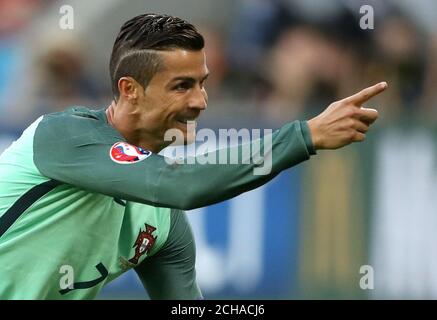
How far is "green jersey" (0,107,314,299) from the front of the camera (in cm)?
408

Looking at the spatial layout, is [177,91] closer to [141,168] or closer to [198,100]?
[198,100]

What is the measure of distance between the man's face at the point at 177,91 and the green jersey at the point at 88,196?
253mm

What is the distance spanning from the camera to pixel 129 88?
487 cm

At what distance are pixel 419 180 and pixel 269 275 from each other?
4.35ft

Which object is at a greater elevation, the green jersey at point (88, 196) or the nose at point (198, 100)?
the nose at point (198, 100)

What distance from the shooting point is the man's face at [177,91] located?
4715 mm

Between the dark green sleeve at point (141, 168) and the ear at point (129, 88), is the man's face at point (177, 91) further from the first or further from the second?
the dark green sleeve at point (141, 168)

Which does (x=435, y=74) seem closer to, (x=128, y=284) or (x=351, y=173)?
(x=351, y=173)

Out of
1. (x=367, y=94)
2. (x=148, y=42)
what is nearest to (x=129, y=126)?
(x=148, y=42)

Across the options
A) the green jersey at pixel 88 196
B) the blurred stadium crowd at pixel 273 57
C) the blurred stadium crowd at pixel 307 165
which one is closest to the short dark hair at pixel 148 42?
the green jersey at pixel 88 196

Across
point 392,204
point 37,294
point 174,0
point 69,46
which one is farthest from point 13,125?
point 37,294

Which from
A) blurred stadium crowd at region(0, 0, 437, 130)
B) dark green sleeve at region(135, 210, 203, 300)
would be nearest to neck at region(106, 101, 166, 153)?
dark green sleeve at region(135, 210, 203, 300)
